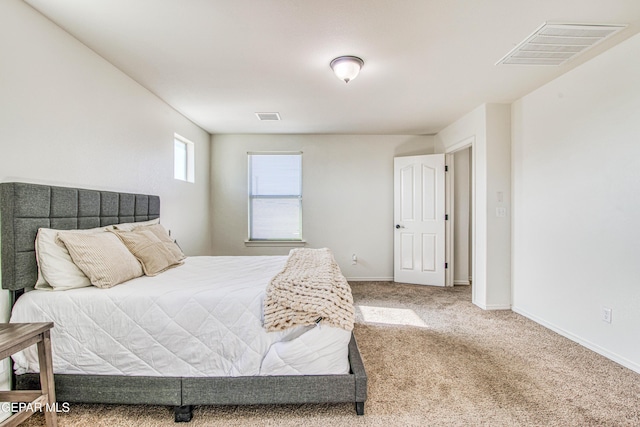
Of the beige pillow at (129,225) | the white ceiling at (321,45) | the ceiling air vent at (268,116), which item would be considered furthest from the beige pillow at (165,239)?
the ceiling air vent at (268,116)

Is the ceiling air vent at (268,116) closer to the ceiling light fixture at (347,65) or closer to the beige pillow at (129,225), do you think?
the ceiling light fixture at (347,65)

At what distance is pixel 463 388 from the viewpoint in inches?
71.9

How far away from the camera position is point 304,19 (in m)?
1.80

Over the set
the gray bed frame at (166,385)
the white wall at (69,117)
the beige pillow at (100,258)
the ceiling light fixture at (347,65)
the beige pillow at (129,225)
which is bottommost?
the gray bed frame at (166,385)

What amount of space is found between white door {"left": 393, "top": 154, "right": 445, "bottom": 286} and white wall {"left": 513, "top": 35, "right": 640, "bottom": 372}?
1201 millimetres

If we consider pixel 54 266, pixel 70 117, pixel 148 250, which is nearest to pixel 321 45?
pixel 70 117

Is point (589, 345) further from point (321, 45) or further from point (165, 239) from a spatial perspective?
point (165, 239)

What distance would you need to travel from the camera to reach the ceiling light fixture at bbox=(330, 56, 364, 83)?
223 centimetres

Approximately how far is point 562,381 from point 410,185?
9.84 ft

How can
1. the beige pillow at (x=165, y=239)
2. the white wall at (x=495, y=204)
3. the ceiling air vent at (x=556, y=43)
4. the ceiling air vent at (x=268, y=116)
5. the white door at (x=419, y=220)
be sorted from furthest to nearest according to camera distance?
the white door at (x=419, y=220) < the ceiling air vent at (x=268, y=116) < the white wall at (x=495, y=204) < the beige pillow at (x=165, y=239) < the ceiling air vent at (x=556, y=43)

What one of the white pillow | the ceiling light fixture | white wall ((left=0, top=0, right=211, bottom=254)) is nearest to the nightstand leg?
the white pillow

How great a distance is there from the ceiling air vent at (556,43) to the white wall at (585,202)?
0.95ft

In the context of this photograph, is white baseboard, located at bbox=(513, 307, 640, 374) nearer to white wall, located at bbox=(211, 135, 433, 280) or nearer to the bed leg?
white wall, located at bbox=(211, 135, 433, 280)

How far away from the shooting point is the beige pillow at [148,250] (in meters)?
2.09
